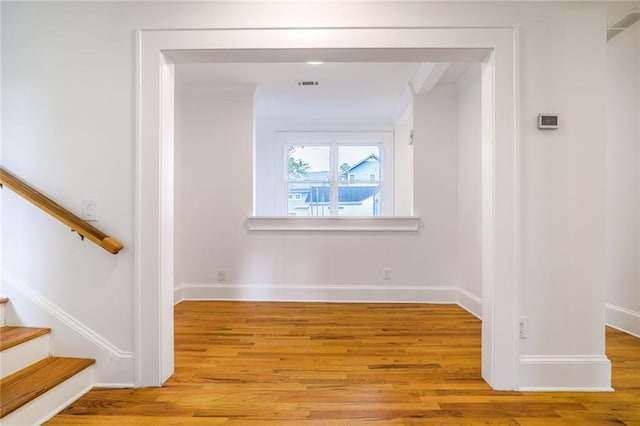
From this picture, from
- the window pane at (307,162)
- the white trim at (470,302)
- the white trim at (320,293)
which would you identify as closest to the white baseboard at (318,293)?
the white trim at (320,293)

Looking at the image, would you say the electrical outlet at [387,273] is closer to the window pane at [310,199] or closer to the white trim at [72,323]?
the window pane at [310,199]

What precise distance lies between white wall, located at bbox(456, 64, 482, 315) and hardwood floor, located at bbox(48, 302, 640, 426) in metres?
0.54

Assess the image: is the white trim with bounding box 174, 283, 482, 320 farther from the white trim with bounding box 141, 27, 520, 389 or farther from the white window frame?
the white window frame

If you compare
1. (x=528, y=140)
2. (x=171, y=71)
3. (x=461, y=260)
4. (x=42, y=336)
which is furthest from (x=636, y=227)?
(x=42, y=336)

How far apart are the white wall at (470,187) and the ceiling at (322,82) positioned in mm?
261

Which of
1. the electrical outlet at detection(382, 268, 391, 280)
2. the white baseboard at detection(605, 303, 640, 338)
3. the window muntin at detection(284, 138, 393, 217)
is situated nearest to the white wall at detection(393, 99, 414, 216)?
the window muntin at detection(284, 138, 393, 217)

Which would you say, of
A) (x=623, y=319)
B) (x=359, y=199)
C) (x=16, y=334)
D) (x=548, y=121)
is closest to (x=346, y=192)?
(x=359, y=199)

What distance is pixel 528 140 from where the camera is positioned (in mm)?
1970

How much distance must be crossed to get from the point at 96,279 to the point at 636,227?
4193 millimetres

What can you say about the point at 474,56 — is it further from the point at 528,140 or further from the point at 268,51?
the point at 268,51

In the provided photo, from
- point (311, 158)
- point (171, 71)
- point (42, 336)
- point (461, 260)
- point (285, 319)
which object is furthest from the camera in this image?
point (311, 158)

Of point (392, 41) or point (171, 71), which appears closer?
point (392, 41)

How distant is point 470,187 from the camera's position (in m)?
3.50

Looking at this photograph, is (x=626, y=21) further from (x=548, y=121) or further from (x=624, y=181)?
(x=624, y=181)
